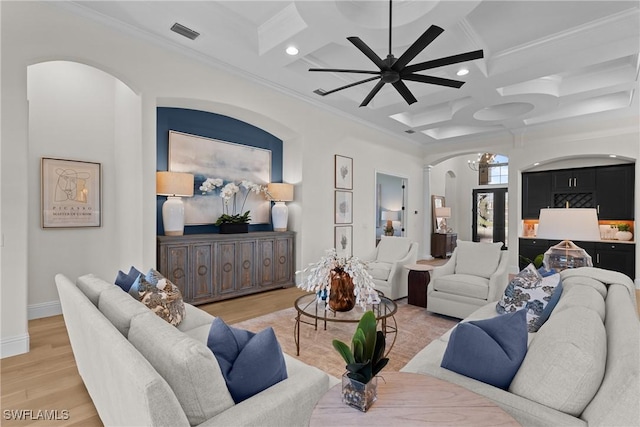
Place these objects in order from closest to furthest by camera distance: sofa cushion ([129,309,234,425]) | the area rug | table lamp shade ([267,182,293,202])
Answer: sofa cushion ([129,309,234,425]), the area rug, table lamp shade ([267,182,293,202])

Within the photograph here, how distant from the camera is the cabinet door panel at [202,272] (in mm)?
4134

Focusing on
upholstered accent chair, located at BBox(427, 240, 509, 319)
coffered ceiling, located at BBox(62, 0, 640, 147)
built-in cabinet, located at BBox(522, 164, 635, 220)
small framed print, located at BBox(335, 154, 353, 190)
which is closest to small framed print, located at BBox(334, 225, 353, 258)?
small framed print, located at BBox(335, 154, 353, 190)

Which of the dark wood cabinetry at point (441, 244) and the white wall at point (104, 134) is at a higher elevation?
the white wall at point (104, 134)

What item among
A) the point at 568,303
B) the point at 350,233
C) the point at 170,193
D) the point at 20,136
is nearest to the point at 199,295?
the point at 170,193

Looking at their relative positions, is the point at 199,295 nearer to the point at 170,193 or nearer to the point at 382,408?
the point at 170,193

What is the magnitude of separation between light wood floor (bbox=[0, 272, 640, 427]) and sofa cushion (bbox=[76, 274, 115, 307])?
2.49 ft

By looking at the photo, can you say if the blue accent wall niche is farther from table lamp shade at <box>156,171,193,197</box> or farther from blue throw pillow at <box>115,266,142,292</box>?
blue throw pillow at <box>115,266,142,292</box>

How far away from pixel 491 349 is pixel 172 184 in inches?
150

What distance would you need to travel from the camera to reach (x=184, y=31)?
349 cm

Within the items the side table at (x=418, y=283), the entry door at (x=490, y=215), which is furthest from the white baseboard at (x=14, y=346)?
the entry door at (x=490, y=215)

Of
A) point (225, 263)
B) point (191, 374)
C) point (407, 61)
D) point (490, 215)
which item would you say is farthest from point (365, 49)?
point (490, 215)

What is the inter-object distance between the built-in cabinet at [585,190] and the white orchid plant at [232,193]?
5.90m

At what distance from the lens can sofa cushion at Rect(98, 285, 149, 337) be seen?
1499 millimetres

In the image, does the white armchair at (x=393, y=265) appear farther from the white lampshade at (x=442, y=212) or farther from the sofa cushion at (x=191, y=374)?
the white lampshade at (x=442, y=212)
